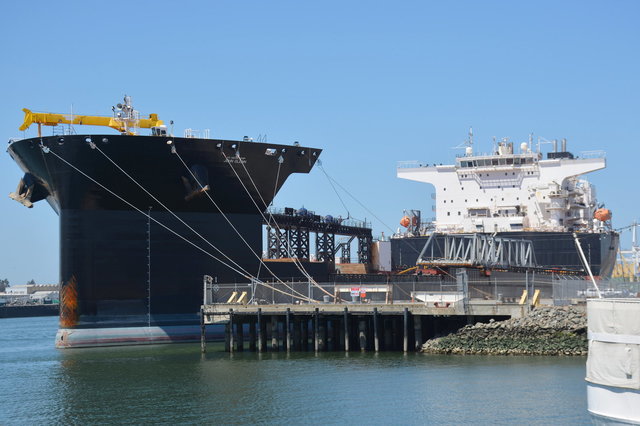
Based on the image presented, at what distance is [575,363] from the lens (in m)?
26.3

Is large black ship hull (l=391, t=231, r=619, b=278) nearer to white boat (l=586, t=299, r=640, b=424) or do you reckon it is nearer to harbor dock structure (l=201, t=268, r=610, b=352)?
harbor dock structure (l=201, t=268, r=610, b=352)

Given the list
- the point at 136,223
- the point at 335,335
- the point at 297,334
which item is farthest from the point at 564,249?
the point at 136,223

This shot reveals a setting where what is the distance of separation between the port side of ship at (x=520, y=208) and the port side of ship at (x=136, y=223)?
51.9 feet

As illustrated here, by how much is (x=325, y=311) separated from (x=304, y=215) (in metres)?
24.5

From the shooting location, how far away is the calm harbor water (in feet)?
67.5

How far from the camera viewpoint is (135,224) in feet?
125

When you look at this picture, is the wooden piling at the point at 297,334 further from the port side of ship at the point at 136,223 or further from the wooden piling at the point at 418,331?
the port side of ship at the point at 136,223

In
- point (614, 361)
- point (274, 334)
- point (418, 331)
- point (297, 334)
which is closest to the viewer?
point (614, 361)

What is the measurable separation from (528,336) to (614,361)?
14025 millimetres

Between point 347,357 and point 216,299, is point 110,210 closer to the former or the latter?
point 216,299

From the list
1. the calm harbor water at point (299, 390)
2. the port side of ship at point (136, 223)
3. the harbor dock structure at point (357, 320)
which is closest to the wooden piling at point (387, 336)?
the harbor dock structure at point (357, 320)

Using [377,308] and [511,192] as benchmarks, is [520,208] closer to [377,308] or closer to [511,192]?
[511,192]

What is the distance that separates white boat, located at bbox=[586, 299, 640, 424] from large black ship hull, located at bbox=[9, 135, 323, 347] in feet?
80.6

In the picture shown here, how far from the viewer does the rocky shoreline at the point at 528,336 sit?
28.2 meters
